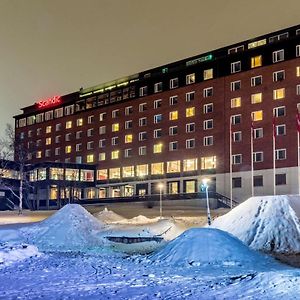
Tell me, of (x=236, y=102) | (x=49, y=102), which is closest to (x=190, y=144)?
(x=236, y=102)

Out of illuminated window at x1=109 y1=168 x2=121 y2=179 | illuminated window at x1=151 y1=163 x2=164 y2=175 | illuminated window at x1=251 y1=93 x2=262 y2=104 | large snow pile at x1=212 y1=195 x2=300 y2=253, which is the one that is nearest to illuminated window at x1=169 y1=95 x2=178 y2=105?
illuminated window at x1=151 y1=163 x2=164 y2=175

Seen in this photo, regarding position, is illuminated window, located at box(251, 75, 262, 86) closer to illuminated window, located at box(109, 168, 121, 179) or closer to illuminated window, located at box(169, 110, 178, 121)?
illuminated window, located at box(169, 110, 178, 121)

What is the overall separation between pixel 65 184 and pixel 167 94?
2551cm

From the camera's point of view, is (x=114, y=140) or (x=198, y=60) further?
(x=114, y=140)

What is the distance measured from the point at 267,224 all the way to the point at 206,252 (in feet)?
28.4

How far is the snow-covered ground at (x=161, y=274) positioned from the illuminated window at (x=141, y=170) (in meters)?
65.3

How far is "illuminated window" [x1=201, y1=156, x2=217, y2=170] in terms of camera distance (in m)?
80.8

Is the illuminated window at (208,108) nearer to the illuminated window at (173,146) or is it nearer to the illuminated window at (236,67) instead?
the illuminated window at (236,67)

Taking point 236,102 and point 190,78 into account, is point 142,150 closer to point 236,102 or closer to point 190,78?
point 190,78

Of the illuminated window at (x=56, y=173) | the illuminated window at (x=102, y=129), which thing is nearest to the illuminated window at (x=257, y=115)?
the illuminated window at (x=102, y=129)

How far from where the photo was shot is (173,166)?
87188 millimetres

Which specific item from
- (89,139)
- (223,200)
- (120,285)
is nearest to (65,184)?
(89,139)

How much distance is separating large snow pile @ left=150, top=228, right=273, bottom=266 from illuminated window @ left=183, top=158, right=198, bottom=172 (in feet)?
210

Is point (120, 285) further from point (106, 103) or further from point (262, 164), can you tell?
point (106, 103)
